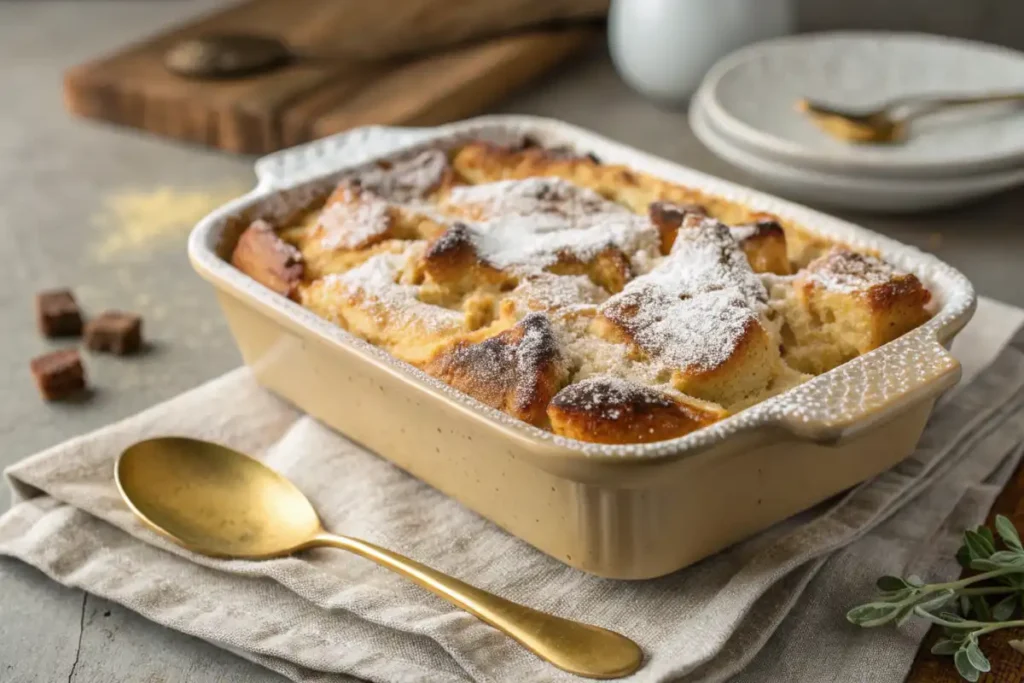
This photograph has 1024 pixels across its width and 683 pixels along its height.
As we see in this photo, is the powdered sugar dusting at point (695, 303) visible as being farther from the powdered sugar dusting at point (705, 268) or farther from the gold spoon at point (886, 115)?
the gold spoon at point (886, 115)

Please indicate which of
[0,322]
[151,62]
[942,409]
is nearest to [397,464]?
[942,409]

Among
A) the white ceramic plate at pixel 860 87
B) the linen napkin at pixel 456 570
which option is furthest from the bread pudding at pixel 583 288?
the white ceramic plate at pixel 860 87

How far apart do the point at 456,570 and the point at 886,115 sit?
1280 millimetres

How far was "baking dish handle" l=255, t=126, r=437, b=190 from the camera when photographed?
1.73 meters

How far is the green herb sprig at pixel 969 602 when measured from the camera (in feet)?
3.67

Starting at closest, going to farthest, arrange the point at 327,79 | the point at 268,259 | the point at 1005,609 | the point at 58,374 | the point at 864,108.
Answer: the point at 1005,609 < the point at 268,259 < the point at 58,374 < the point at 864,108 < the point at 327,79

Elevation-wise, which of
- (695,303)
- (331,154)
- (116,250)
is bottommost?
(116,250)

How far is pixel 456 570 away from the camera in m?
1.27

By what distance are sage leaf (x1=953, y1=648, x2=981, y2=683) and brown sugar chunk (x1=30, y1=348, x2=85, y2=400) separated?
3.89ft

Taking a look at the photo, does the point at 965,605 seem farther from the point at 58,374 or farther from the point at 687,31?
Result: the point at 687,31

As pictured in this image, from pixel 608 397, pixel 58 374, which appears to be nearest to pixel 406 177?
pixel 58 374

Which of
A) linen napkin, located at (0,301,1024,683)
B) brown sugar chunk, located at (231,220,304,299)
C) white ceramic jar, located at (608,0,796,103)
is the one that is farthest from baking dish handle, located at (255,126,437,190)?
white ceramic jar, located at (608,0,796,103)

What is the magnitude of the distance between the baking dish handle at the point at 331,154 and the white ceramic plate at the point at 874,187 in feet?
1.85

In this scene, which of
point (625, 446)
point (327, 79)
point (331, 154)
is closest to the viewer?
point (625, 446)
